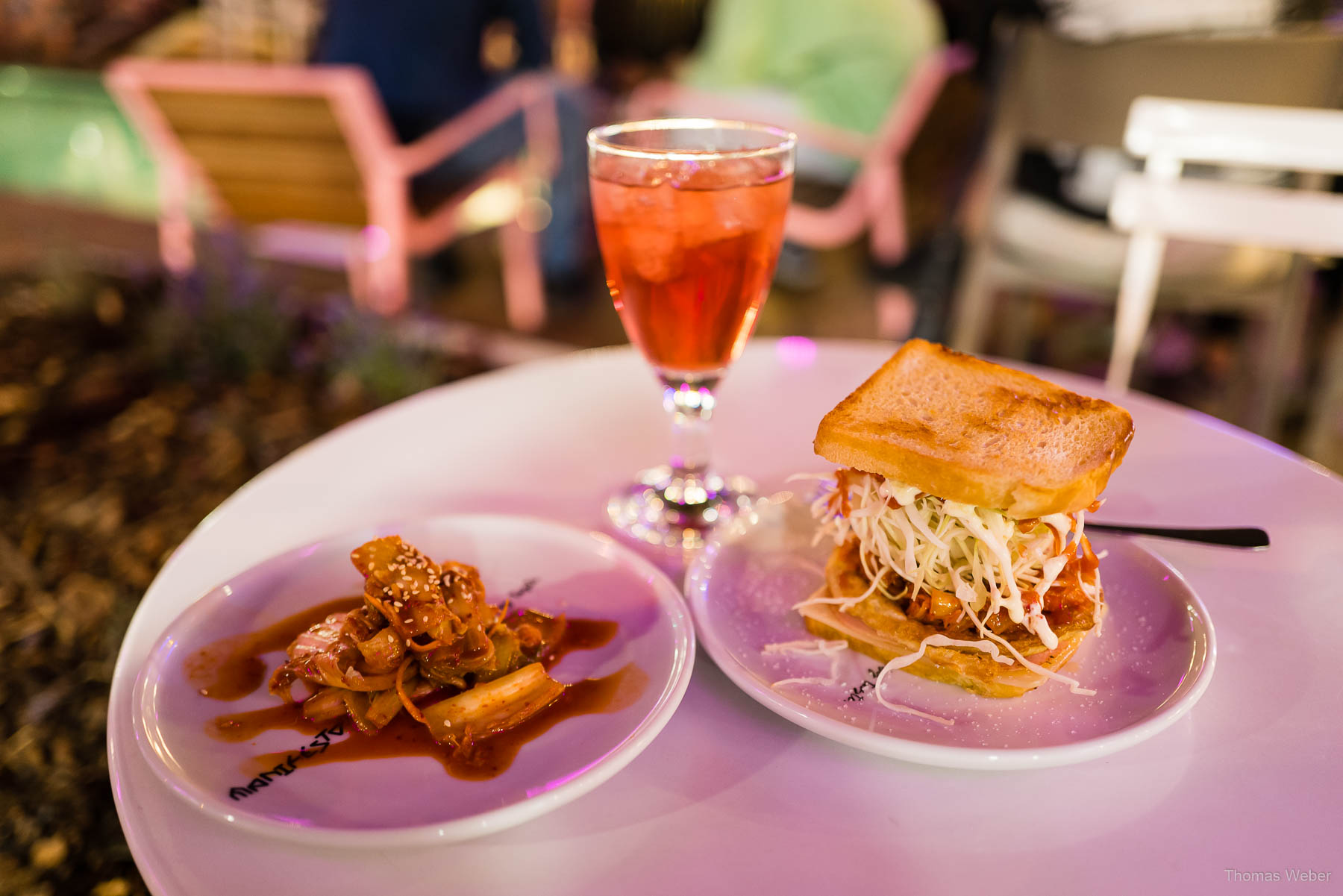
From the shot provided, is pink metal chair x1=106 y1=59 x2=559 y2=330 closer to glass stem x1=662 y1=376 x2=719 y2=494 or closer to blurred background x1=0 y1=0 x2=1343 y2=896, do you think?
blurred background x1=0 y1=0 x2=1343 y2=896

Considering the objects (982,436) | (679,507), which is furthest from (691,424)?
(982,436)

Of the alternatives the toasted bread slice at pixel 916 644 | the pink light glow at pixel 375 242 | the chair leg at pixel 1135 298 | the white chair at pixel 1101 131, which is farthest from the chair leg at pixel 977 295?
the pink light glow at pixel 375 242

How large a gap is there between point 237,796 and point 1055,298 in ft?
12.4

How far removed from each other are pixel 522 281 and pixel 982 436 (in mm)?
3696

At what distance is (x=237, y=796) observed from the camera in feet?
1.88

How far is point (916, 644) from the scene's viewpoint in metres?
0.73

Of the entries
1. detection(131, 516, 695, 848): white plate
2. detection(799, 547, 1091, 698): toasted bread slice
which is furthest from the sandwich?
detection(131, 516, 695, 848): white plate

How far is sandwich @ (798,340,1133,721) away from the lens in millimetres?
712

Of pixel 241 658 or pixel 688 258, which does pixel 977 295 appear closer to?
pixel 688 258

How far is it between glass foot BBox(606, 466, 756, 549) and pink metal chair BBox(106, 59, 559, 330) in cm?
251

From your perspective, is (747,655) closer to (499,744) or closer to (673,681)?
(673,681)

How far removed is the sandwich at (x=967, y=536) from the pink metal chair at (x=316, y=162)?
281 centimetres

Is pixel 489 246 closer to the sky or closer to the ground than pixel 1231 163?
closer to the ground

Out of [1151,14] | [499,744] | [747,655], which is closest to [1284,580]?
[747,655]
